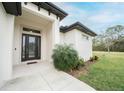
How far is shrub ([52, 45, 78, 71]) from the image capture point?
6.13m

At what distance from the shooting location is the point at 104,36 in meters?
35.1

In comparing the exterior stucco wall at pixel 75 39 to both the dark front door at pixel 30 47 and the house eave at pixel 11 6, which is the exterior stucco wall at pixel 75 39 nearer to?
the dark front door at pixel 30 47

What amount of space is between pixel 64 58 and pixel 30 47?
4.15 metres

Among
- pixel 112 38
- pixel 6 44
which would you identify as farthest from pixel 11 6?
pixel 112 38

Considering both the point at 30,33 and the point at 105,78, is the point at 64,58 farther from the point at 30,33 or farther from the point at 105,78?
the point at 30,33

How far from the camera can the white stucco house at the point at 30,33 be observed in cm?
440

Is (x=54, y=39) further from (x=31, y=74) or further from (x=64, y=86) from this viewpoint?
(x=64, y=86)

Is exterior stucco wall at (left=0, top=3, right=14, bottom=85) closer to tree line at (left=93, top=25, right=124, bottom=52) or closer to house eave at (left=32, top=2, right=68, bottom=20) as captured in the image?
house eave at (left=32, top=2, right=68, bottom=20)

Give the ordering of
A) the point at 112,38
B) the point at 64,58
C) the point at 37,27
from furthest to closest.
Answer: the point at 112,38 < the point at 37,27 < the point at 64,58

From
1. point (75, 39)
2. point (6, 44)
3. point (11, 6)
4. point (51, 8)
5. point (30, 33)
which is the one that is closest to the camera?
point (11, 6)

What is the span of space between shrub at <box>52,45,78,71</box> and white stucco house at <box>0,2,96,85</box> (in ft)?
4.02

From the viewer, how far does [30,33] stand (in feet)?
28.8

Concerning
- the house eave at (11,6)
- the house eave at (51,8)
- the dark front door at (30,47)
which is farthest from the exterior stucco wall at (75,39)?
the house eave at (11,6)

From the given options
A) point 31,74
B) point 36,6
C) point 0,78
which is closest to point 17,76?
point 31,74
